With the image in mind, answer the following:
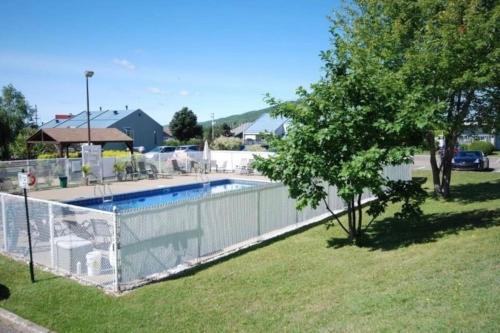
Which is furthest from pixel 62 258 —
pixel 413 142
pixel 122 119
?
pixel 122 119

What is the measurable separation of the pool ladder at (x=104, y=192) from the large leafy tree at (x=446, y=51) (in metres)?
12.4

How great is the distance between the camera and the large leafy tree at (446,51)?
12336 mm

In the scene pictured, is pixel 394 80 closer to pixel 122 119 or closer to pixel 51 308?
pixel 51 308

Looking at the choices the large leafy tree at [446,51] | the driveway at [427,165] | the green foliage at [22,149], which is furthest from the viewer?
the green foliage at [22,149]

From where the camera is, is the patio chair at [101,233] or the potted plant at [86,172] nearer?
the patio chair at [101,233]

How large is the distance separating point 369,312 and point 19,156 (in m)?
39.3

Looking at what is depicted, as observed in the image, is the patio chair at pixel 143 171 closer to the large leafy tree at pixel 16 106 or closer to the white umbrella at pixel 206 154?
the white umbrella at pixel 206 154

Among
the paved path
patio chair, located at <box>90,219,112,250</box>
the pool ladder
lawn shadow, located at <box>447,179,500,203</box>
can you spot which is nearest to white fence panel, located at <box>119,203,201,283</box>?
patio chair, located at <box>90,219,112,250</box>

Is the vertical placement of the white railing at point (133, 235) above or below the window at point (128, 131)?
below

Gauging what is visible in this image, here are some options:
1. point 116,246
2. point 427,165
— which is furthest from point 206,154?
point 116,246

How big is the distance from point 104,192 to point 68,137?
9.95 metres

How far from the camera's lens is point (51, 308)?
6.81m

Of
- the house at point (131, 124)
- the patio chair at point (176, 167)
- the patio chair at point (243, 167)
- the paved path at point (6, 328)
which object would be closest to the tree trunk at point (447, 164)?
the paved path at point (6, 328)

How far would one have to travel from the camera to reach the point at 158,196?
21.8m
